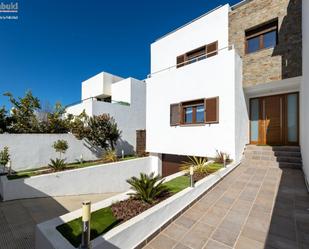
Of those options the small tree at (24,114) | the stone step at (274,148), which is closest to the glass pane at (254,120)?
the stone step at (274,148)

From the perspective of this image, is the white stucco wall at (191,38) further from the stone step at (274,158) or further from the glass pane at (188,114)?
the stone step at (274,158)

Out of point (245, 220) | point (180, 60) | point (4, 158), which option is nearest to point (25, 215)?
point (4, 158)

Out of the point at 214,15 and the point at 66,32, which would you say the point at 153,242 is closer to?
the point at 214,15

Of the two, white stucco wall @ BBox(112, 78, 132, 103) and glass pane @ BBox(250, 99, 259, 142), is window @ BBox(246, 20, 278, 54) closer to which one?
glass pane @ BBox(250, 99, 259, 142)

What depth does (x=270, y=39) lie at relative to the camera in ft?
27.8

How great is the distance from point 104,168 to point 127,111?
652cm

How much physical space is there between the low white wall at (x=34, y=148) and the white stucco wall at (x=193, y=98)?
16.7 ft

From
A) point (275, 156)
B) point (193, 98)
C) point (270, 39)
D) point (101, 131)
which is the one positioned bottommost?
point (275, 156)

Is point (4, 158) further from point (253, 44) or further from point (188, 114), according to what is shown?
point (253, 44)

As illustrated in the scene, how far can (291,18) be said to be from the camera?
771 centimetres

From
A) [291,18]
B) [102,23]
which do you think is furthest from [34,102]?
[291,18]

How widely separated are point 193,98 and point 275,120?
4.32 meters

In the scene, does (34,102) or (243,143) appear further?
(34,102)

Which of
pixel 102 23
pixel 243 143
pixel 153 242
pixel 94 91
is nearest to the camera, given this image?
pixel 153 242
